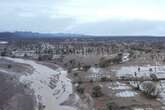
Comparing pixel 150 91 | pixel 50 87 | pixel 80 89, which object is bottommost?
pixel 50 87

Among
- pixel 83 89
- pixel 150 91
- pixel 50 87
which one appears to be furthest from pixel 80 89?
pixel 150 91

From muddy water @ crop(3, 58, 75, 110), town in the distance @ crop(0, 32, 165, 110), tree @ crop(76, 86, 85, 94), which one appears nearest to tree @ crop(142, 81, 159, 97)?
town in the distance @ crop(0, 32, 165, 110)

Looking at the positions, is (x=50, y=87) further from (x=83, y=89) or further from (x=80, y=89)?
(x=83, y=89)

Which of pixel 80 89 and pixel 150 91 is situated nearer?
pixel 150 91

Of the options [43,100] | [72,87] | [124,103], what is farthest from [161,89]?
[43,100]

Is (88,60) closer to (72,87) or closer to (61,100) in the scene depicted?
(72,87)

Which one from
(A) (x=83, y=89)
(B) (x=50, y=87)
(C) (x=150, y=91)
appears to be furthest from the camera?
(B) (x=50, y=87)

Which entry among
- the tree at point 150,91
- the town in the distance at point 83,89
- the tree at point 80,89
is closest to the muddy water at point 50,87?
the town in the distance at point 83,89

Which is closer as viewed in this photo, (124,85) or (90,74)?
(124,85)
